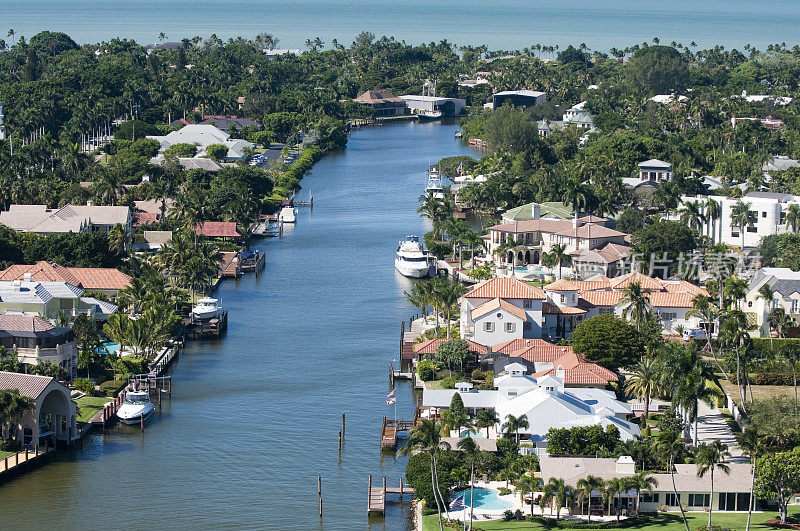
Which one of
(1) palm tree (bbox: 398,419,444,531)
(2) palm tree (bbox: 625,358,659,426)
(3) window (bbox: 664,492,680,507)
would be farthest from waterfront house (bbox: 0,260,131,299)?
(3) window (bbox: 664,492,680,507)

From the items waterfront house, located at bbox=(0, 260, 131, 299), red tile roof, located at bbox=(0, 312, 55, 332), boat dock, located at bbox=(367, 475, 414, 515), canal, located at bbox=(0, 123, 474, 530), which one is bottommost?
canal, located at bbox=(0, 123, 474, 530)

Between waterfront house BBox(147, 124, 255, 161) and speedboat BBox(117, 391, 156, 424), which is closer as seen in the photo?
speedboat BBox(117, 391, 156, 424)

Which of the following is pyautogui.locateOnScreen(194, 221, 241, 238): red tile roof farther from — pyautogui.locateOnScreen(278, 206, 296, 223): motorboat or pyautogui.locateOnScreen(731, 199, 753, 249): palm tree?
pyautogui.locateOnScreen(731, 199, 753, 249): palm tree

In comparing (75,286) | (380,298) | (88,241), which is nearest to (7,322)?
(75,286)

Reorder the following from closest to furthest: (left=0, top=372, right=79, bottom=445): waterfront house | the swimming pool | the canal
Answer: the swimming pool → the canal → (left=0, top=372, right=79, bottom=445): waterfront house

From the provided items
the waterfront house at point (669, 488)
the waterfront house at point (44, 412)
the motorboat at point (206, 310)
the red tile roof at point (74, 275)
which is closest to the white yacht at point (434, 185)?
the motorboat at point (206, 310)

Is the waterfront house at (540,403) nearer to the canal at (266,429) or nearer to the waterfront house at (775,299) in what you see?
the canal at (266,429)
